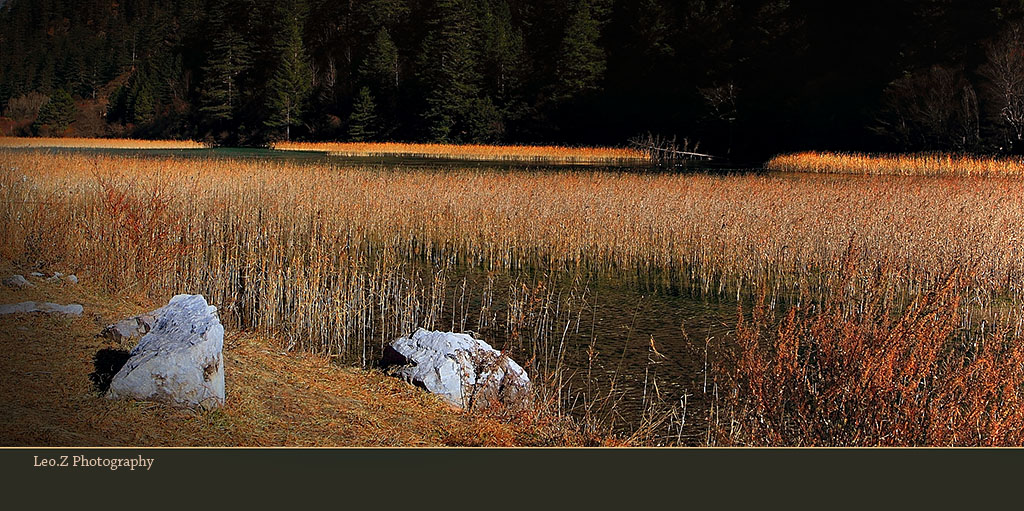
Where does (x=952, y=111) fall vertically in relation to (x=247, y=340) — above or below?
above

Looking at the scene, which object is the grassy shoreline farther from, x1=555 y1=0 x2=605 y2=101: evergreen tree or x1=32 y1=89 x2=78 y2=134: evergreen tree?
x1=555 y1=0 x2=605 y2=101: evergreen tree

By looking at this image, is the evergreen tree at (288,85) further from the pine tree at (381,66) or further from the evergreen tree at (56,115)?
the evergreen tree at (56,115)

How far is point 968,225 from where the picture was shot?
1258 cm

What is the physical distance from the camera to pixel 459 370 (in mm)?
6184

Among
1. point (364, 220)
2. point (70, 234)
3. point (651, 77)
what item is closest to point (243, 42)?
point (651, 77)

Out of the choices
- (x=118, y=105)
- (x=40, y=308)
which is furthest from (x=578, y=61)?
(x=40, y=308)

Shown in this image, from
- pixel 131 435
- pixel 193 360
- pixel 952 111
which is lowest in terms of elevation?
pixel 131 435

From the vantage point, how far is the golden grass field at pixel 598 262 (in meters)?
5.32

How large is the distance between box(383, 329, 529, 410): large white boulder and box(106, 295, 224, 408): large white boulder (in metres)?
1.42

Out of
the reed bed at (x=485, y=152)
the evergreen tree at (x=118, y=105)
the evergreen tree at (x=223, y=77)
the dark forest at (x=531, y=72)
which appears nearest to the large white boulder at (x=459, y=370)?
the dark forest at (x=531, y=72)

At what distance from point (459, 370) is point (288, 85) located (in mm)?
55493

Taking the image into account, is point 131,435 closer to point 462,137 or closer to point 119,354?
point 119,354

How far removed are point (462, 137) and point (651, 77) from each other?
1224 cm

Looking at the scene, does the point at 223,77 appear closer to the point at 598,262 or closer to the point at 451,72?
the point at 451,72
